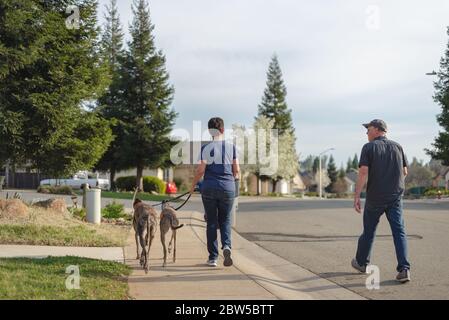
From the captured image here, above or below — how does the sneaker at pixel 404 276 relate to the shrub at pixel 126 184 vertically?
below

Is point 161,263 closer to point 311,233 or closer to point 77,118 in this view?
point 311,233

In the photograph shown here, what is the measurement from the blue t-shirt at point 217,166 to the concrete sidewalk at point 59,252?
1.95m

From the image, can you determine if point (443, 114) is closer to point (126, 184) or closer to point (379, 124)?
point (126, 184)

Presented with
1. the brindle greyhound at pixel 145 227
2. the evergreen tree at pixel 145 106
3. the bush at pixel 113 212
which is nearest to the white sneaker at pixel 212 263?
the brindle greyhound at pixel 145 227

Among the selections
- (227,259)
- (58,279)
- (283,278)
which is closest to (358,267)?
(283,278)

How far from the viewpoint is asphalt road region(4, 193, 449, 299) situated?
269 inches

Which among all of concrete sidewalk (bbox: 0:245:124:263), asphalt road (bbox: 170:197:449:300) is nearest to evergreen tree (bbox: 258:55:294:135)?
asphalt road (bbox: 170:197:449:300)

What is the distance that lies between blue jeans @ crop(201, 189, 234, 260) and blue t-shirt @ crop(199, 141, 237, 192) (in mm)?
86

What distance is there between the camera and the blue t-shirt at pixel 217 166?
7.74m

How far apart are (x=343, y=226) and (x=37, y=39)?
8891 millimetres

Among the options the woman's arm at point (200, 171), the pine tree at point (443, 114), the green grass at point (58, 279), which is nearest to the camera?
the green grass at point (58, 279)

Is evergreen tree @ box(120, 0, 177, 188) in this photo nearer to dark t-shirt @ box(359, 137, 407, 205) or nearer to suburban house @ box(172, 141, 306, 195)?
suburban house @ box(172, 141, 306, 195)

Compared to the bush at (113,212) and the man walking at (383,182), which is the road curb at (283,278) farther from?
the bush at (113,212)

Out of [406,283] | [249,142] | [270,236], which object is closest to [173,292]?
[406,283]
